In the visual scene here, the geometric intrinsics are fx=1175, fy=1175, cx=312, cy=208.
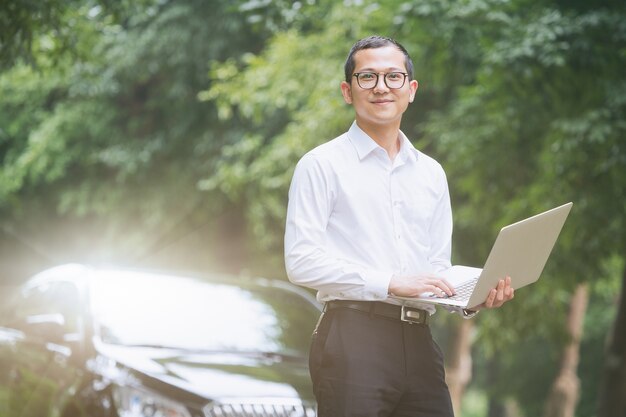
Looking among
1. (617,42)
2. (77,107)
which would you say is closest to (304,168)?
(617,42)

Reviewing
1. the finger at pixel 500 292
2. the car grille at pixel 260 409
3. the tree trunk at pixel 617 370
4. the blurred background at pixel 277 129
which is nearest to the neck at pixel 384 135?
the finger at pixel 500 292

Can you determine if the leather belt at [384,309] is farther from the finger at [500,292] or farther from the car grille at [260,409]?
the car grille at [260,409]

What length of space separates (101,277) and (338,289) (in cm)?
362

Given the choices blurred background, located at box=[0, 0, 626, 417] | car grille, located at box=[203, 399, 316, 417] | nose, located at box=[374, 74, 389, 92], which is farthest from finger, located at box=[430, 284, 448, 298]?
blurred background, located at box=[0, 0, 626, 417]

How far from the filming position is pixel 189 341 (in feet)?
21.9

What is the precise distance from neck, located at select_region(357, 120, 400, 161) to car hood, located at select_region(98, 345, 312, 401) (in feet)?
7.09

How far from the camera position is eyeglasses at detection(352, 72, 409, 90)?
3881 millimetres

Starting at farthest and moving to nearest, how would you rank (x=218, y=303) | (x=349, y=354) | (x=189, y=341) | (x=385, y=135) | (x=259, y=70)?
(x=259, y=70)
(x=218, y=303)
(x=189, y=341)
(x=385, y=135)
(x=349, y=354)

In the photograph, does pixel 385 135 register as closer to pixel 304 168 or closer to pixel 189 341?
pixel 304 168

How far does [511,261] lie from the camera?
3.72 meters

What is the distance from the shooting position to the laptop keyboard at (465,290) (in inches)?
148

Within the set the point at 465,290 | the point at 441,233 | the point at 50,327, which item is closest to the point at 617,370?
the point at 50,327

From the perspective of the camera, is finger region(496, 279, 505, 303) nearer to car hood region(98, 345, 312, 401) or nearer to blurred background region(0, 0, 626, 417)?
car hood region(98, 345, 312, 401)

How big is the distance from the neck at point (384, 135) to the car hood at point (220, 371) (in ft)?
7.09
